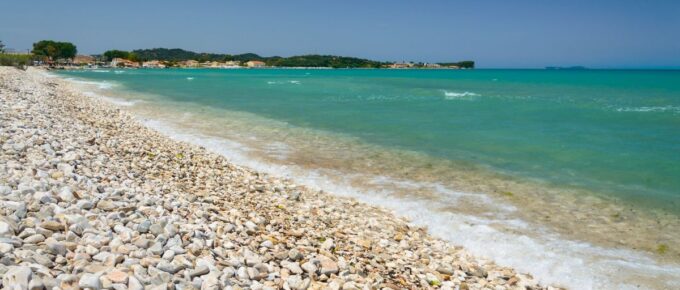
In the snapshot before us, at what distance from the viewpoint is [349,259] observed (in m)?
5.83

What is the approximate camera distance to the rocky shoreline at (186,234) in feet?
13.2

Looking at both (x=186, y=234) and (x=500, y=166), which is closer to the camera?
(x=186, y=234)

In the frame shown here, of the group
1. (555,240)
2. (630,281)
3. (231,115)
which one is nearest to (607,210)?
(555,240)

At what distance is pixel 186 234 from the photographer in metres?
5.16

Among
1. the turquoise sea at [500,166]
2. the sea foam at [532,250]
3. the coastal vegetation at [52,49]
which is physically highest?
the coastal vegetation at [52,49]

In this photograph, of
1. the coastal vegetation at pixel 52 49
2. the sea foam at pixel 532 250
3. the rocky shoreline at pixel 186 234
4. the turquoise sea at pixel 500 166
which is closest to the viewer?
the rocky shoreline at pixel 186 234

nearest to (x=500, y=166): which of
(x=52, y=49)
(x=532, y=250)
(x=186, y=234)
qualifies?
(x=532, y=250)

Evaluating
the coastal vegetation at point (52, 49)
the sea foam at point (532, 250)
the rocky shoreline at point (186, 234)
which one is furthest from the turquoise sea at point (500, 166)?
the coastal vegetation at point (52, 49)

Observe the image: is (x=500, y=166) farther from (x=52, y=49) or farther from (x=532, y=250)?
(x=52, y=49)

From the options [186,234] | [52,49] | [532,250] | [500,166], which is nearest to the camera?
[186,234]

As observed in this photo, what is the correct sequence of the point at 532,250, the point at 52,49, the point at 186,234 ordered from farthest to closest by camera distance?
the point at 52,49, the point at 532,250, the point at 186,234

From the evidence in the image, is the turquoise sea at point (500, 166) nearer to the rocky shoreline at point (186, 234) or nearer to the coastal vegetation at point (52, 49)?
the rocky shoreline at point (186, 234)

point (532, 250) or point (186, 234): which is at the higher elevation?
point (186, 234)

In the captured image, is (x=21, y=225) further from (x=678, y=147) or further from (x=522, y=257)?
(x=678, y=147)
